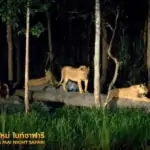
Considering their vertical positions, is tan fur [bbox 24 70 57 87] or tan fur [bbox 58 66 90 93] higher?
tan fur [bbox 58 66 90 93]

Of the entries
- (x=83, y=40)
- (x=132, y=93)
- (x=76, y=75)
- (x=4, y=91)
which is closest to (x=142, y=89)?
(x=132, y=93)

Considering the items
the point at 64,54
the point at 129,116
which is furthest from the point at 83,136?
the point at 64,54

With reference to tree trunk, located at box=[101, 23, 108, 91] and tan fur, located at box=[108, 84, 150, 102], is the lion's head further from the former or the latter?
tree trunk, located at box=[101, 23, 108, 91]

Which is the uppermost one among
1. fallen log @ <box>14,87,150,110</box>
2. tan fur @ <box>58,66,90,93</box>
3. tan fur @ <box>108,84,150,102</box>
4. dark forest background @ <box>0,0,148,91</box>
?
dark forest background @ <box>0,0,148,91</box>

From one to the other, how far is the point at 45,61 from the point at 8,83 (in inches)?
152

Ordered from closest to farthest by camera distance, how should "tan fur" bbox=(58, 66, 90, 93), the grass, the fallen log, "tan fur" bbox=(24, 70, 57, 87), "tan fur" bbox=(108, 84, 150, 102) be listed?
the grass < the fallen log < "tan fur" bbox=(108, 84, 150, 102) < "tan fur" bbox=(58, 66, 90, 93) < "tan fur" bbox=(24, 70, 57, 87)

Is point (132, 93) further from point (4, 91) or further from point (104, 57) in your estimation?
Answer: point (4, 91)

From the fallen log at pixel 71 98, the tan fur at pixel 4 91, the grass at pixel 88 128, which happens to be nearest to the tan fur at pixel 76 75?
the fallen log at pixel 71 98

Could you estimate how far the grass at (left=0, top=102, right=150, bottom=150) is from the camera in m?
9.20

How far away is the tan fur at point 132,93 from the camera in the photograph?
14281 mm

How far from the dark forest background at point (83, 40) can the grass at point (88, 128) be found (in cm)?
483

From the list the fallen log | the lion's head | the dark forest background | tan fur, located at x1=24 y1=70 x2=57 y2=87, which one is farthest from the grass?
the dark forest background

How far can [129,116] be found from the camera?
1214 cm

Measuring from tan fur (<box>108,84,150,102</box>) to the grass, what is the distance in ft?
5.91
